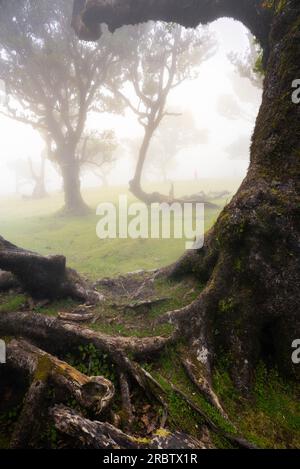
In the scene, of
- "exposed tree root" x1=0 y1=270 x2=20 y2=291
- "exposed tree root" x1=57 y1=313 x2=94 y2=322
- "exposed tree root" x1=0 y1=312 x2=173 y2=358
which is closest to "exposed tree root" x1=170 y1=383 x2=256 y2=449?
"exposed tree root" x1=0 y1=312 x2=173 y2=358

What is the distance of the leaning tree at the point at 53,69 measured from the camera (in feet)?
76.4

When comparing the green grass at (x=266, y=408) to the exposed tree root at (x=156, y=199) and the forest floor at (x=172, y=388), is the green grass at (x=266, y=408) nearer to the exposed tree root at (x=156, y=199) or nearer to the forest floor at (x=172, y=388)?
the forest floor at (x=172, y=388)

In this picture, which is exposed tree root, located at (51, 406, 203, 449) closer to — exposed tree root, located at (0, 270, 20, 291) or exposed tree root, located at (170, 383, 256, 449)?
exposed tree root, located at (170, 383, 256, 449)

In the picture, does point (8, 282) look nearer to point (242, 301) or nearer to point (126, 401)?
point (126, 401)

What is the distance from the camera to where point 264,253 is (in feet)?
18.7

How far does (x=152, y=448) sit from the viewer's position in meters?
3.90

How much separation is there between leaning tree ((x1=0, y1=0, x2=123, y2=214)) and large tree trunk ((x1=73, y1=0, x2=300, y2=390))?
74.1ft

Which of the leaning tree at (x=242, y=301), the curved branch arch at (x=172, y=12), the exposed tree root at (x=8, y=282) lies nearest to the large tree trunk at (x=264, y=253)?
the leaning tree at (x=242, y=301)

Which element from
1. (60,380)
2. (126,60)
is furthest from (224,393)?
(126,60)

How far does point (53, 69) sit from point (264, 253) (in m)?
26.8

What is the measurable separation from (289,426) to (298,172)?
4.36m

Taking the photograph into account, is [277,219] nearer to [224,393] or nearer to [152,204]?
[224,393]

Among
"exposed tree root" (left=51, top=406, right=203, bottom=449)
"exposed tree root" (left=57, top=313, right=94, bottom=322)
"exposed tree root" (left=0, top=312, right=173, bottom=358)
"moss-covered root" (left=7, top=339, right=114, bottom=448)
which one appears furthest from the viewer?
"exposed tree root" (left=57, top=313, right=94, bottom=322)

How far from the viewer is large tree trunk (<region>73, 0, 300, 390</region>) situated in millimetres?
5570
